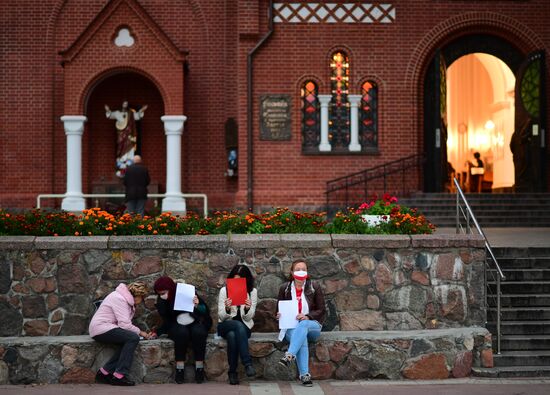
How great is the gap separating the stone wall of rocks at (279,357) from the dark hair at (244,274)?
1.94 feet

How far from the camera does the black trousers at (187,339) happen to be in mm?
11695

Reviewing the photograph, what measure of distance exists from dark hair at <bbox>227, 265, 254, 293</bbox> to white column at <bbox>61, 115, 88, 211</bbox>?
1128 cm

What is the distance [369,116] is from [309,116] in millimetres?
1293

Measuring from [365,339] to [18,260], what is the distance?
4.15 meters

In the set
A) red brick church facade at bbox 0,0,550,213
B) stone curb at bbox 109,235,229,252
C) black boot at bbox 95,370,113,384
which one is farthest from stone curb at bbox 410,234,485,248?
red brick church facade at bbox 0,0,550,213

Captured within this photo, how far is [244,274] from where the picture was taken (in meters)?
12.1

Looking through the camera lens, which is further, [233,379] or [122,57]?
[122,57]

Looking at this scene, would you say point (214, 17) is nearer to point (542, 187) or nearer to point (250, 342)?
point (542, 187)

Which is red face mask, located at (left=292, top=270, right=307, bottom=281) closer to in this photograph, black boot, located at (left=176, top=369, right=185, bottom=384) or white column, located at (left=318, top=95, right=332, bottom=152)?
black boot, located at (left=176, top=369, right=185, bottom=384)

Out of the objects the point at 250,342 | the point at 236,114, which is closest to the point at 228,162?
the point at 236,114

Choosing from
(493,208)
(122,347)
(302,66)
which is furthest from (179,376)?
(302,66)

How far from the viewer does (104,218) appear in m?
13.3

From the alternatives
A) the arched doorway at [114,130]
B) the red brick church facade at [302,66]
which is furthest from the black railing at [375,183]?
the arched doorway at [114,130]

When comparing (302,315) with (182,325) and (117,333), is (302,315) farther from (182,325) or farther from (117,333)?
(117,333)
